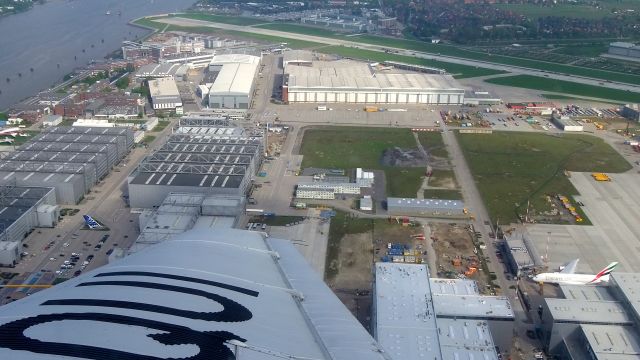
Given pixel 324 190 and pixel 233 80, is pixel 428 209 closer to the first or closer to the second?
pixel 324 190

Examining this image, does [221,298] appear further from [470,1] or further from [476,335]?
[470,1]

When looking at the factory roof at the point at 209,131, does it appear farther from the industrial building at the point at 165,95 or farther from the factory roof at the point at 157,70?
the factory roof at the point at 157,70

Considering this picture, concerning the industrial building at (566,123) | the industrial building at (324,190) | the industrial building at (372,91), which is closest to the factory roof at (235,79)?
the industrial building at (372,91)

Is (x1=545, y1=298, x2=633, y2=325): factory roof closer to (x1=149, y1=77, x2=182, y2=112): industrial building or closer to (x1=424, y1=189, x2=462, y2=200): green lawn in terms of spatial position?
(x1=424, y1=189, x2=462, y2=200): green lawn

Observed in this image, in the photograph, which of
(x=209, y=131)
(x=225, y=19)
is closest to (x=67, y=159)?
(x=209, y=131)

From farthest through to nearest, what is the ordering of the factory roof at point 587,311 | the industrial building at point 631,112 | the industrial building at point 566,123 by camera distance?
the industrial building at point 631,112 < the industrial building at point 566,123 < the factory roof at point 587,311

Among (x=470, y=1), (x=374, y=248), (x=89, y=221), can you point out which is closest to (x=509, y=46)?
(x=470, y=1)

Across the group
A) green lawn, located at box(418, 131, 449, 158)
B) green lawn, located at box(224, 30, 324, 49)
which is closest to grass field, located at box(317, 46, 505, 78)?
green lawn, located at box(224, 30, 324, 49)
